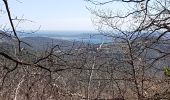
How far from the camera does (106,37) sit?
10.0m

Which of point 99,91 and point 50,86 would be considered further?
point 99,91

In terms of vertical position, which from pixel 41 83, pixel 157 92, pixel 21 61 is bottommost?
pixel 157 92

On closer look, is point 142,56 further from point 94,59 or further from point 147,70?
point 94,59

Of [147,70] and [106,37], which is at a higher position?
[106,37]

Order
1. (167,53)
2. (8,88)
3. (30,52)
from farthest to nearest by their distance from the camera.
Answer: (167,53) < (8,88) < (30,52)

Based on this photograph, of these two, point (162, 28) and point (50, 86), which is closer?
point (50, 86)

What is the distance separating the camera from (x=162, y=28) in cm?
895

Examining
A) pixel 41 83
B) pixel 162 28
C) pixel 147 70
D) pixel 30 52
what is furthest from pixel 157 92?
pixel 30 52

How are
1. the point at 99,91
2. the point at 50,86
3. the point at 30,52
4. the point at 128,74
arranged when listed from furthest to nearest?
1. the point at 128,74
2. the point at 99,91
3. the point at 50,86
4. the point at 30,52

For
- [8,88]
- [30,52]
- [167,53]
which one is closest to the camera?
[30,52]

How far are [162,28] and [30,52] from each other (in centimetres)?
480

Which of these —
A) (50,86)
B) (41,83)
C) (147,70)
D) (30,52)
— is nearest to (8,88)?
(41,83)

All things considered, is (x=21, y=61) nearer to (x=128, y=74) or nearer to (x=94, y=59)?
(x=94, y=59)

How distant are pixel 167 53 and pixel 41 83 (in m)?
3.93
